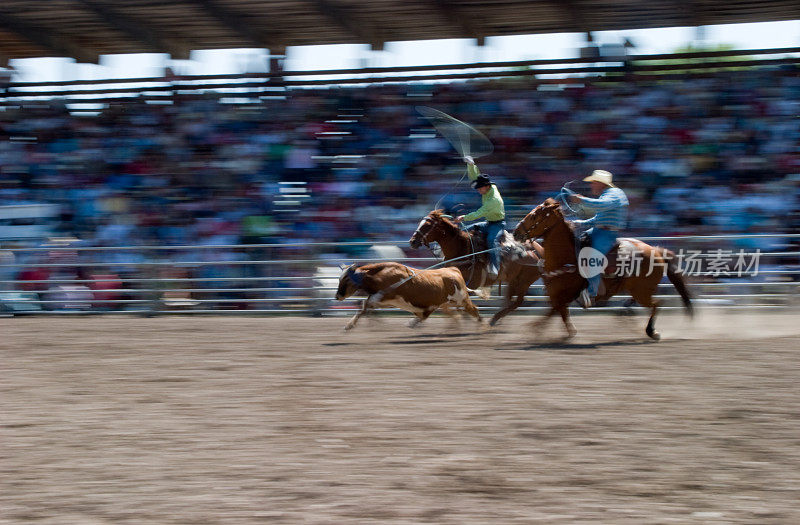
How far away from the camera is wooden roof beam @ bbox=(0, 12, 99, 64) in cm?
1666

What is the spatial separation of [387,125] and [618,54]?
165 inches

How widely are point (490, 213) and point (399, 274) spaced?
4.97ft

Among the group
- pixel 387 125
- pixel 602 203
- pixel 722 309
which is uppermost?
pixel 387 125

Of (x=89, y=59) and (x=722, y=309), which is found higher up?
(x=89, y=59)

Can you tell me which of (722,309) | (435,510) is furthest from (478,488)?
(722,309)

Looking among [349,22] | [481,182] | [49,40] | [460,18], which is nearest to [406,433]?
[481,182]

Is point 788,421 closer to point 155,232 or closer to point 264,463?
point 264,463

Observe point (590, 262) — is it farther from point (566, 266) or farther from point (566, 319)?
point (566, 319)

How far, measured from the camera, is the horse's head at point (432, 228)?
1034cm

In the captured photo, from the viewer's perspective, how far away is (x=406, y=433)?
5098 mm

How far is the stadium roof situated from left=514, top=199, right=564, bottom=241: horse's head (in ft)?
22.4

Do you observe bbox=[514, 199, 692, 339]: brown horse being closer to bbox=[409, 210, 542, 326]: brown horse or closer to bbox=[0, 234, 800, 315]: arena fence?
bbox=[409, 210, 542, 326]: brown horse

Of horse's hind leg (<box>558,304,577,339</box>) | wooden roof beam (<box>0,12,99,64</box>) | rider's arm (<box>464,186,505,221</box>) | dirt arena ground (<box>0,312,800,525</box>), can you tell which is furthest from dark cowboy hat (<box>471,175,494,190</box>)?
wooden roof beam (<box>0,12,99,64</box>)

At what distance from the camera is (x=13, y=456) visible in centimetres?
484
